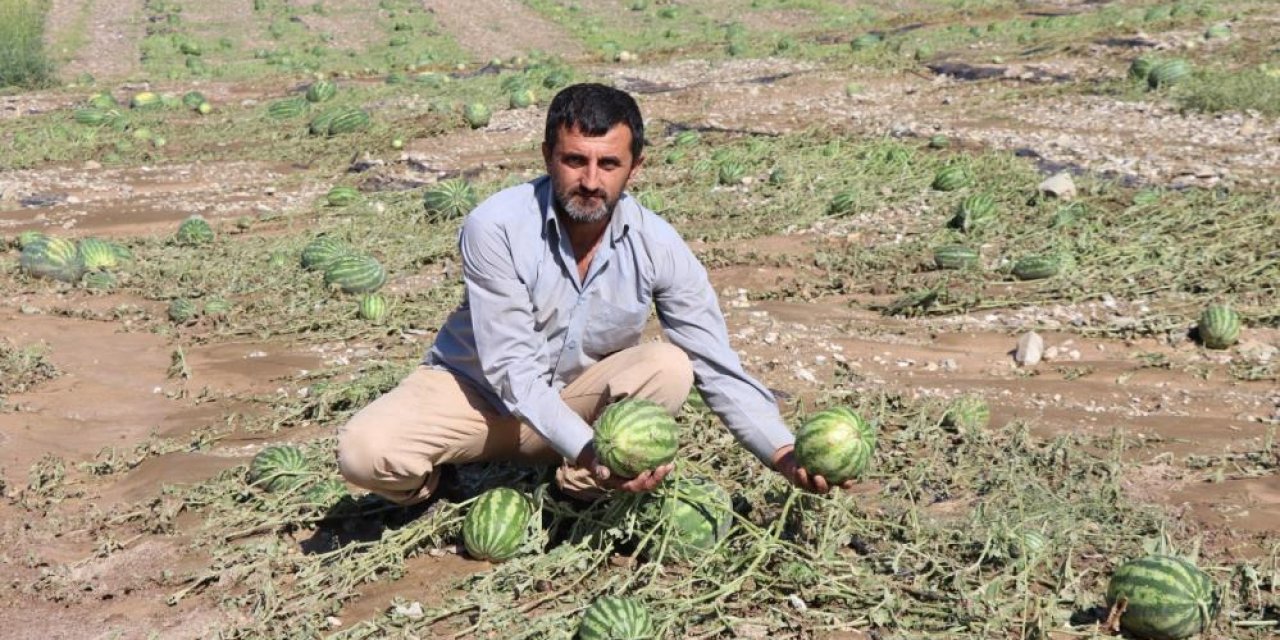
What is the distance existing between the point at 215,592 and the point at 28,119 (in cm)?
1213

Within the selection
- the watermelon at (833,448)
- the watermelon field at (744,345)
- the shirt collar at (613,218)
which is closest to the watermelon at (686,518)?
the watermelon field at (744,345)

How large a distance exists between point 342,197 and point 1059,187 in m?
5.80

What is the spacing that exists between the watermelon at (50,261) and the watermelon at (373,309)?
7.43 ft

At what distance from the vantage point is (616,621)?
366cm

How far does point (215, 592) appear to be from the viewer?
14.0 feet

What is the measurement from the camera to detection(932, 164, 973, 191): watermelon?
9.59 metres

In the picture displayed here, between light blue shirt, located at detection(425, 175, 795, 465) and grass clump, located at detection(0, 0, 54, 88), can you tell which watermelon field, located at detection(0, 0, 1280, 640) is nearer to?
light blue shirt, located at detection(425, 175, 795, 465)

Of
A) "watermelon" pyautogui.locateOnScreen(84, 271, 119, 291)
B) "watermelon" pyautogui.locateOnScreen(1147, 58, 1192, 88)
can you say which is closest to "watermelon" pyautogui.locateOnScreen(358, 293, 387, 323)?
"watermelon" pyautogui.locateOnScreen(84, 271, 119, 291)

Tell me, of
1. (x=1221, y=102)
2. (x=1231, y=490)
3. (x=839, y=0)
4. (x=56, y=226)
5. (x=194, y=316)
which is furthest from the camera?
(x=839, y=0)

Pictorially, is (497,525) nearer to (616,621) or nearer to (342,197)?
(616,621)

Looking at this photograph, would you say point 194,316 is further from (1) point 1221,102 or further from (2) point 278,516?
(1) point 1221,102

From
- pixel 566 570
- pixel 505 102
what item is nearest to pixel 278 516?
pixel 566 570

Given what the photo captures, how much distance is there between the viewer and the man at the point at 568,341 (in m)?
4.01

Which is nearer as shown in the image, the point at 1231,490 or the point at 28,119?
the point at 1231,490
